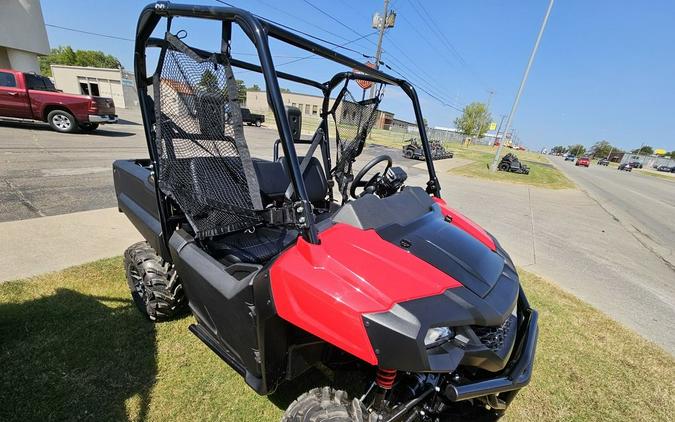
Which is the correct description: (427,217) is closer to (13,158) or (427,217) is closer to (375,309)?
(375,309)

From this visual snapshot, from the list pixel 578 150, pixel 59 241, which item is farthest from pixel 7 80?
pixel 578 150

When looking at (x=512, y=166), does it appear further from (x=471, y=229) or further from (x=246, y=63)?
(x=246, y=63)

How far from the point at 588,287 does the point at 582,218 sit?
16.5 ft

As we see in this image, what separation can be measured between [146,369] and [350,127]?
94.6 inches

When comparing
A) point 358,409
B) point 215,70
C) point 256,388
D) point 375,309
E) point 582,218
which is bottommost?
point 582,218

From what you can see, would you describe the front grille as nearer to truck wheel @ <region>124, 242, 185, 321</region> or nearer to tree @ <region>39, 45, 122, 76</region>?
truck wheel @ <region>124, 242, 185, 321</region>

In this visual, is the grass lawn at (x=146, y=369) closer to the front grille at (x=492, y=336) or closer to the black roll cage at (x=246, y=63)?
the black roll cage at (x=246, y=63)

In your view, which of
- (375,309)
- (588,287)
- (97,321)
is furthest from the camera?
(588,287)

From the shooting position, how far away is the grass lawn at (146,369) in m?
1.81

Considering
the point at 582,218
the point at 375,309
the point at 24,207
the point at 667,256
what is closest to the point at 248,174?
the point at 375,309

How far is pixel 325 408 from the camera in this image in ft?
4.40

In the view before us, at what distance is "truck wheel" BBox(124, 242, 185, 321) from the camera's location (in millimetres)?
2285

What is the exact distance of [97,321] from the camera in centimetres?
236

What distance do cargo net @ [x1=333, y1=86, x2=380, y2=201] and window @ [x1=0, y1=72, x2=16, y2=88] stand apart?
12.0 meters
